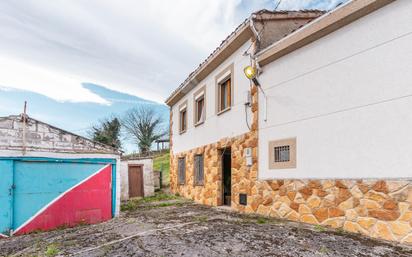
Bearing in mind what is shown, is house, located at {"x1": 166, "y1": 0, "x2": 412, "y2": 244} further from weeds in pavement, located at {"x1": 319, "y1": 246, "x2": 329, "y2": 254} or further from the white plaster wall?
the white plaster wall

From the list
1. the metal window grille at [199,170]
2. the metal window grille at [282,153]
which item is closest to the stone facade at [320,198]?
the metal window grille at [282,153]

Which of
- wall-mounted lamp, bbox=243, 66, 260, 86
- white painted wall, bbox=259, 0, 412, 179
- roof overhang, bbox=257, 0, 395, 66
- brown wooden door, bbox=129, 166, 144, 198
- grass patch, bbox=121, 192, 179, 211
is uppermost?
roof overhang, bbox=257, 0, 395, 66

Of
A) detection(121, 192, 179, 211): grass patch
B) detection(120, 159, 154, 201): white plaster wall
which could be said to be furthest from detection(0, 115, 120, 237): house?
detection(120, 159, 154, 201): white plaster wall

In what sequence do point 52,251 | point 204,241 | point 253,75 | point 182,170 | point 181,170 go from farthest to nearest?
point 181,170, point 182,170, point 253,75, point 204,241, point 52,251

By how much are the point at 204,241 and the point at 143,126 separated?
33.5 meters

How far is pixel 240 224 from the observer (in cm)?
666

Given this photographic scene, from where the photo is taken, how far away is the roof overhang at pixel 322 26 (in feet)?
17.7

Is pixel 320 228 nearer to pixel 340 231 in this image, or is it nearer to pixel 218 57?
pixel 340 231

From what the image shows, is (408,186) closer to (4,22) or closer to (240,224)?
(240,224)

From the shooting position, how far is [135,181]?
14766 millimetres

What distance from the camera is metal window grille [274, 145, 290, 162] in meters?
7.30

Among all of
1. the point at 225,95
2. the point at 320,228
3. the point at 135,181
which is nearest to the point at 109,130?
the point at 135,181

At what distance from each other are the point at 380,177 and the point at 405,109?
123 centimetres

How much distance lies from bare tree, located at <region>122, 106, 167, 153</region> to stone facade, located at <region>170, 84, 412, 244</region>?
26.5 m
